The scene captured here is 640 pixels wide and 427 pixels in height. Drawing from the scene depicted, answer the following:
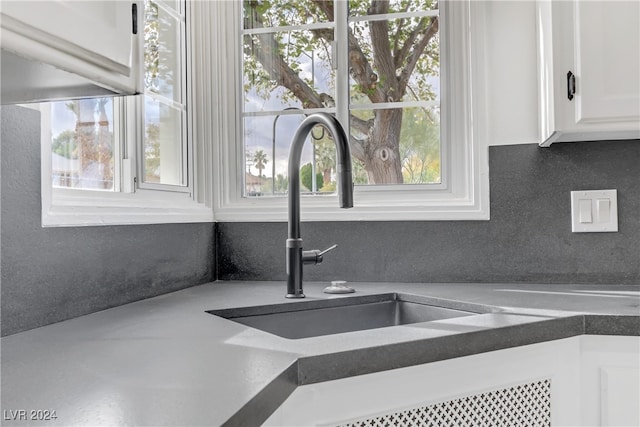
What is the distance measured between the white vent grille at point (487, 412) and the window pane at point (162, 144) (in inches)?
40.2

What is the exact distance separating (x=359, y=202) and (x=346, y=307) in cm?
45

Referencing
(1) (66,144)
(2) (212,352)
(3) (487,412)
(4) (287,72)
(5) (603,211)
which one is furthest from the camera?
(4) (287,72)

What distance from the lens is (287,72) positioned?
2004mm

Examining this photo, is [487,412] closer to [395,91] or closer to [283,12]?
[395,91]

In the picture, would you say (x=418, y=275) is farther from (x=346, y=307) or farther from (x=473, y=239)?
(x=346, y=307)

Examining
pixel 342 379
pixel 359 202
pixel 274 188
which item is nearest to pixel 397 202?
pixel 359 202

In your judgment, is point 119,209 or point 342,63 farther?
point 342,63

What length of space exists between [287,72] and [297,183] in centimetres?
60

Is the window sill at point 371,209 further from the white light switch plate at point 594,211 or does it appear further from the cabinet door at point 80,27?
the cabinet door at point 80,27

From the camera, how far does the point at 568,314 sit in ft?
3.98

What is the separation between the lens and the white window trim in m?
1.81

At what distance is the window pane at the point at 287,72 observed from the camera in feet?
6.48

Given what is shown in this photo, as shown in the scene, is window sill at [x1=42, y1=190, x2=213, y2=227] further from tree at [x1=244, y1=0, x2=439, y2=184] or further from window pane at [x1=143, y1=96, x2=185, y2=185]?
tree at [x1=244, y1=0, x2=439, y2=184]

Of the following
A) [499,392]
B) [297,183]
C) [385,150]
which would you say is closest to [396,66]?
[385,150]
